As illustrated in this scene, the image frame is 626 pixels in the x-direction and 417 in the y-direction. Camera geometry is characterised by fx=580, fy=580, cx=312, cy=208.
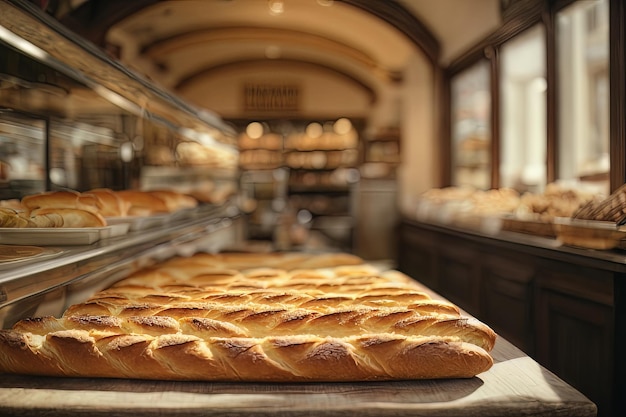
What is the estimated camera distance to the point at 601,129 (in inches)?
156

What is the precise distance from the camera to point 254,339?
1125mm

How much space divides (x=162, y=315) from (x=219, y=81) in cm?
1046

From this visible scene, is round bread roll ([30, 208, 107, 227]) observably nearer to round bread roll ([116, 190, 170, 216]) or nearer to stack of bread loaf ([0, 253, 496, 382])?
stack of bread loaf ([0, 253, 496, 382])

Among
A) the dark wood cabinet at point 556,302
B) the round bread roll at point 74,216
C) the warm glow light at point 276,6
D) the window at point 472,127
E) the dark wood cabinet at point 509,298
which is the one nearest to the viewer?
the round bread roll at point 74,216

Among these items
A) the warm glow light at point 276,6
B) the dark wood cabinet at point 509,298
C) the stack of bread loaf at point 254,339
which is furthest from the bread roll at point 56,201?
the warm glow light at point 276,6

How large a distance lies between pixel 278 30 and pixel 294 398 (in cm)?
713

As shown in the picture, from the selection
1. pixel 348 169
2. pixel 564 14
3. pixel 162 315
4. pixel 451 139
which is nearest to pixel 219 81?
pixel 348 169

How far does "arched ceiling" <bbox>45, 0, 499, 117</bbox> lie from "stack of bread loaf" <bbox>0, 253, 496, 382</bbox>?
3082 millimetres

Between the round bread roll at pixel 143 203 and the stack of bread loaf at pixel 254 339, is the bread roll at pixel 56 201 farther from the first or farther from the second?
the round bread roll at pixel 143 203

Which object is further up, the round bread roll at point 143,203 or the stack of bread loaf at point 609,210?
the round bread roll at point 143,203

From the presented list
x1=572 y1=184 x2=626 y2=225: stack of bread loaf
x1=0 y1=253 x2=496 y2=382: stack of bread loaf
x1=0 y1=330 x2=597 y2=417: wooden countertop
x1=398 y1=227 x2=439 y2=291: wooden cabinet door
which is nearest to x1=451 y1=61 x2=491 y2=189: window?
x1=398 y1=227 x2=439 y2=291: wooden cabinet door

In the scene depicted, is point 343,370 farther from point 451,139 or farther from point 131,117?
point 451,139

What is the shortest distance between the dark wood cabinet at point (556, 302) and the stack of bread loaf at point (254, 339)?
0.88 metres

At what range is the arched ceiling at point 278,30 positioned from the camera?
518 centimetres
